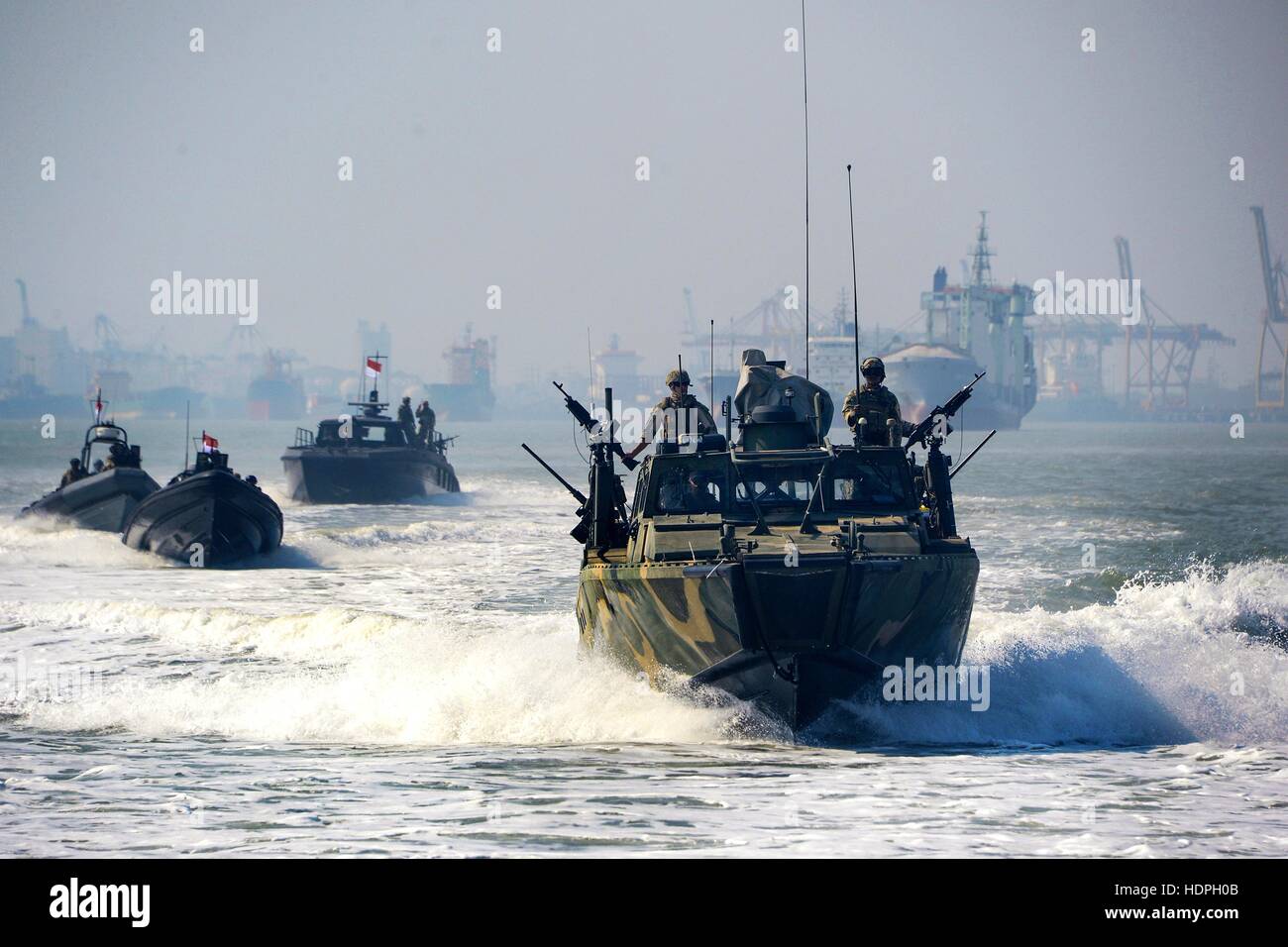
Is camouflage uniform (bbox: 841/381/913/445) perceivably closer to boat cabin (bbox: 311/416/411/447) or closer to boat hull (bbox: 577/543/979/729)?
boat hull (bbox: 577/543/979/729)

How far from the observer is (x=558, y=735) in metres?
14.5

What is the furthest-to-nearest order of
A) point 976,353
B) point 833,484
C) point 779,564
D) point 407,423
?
point 976,353
point 407,423
point 833,484
point 779,564

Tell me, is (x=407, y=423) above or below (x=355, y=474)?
above

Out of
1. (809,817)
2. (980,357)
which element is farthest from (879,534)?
(980,357)

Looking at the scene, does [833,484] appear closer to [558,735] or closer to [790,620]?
[790,620]

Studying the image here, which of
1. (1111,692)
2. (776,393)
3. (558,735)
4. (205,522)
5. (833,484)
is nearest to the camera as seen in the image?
(558,735)

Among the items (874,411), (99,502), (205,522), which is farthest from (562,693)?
(99,502)

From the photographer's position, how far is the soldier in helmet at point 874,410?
52.4ft

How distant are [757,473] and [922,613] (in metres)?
2.09

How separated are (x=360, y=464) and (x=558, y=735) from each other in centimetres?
3863
